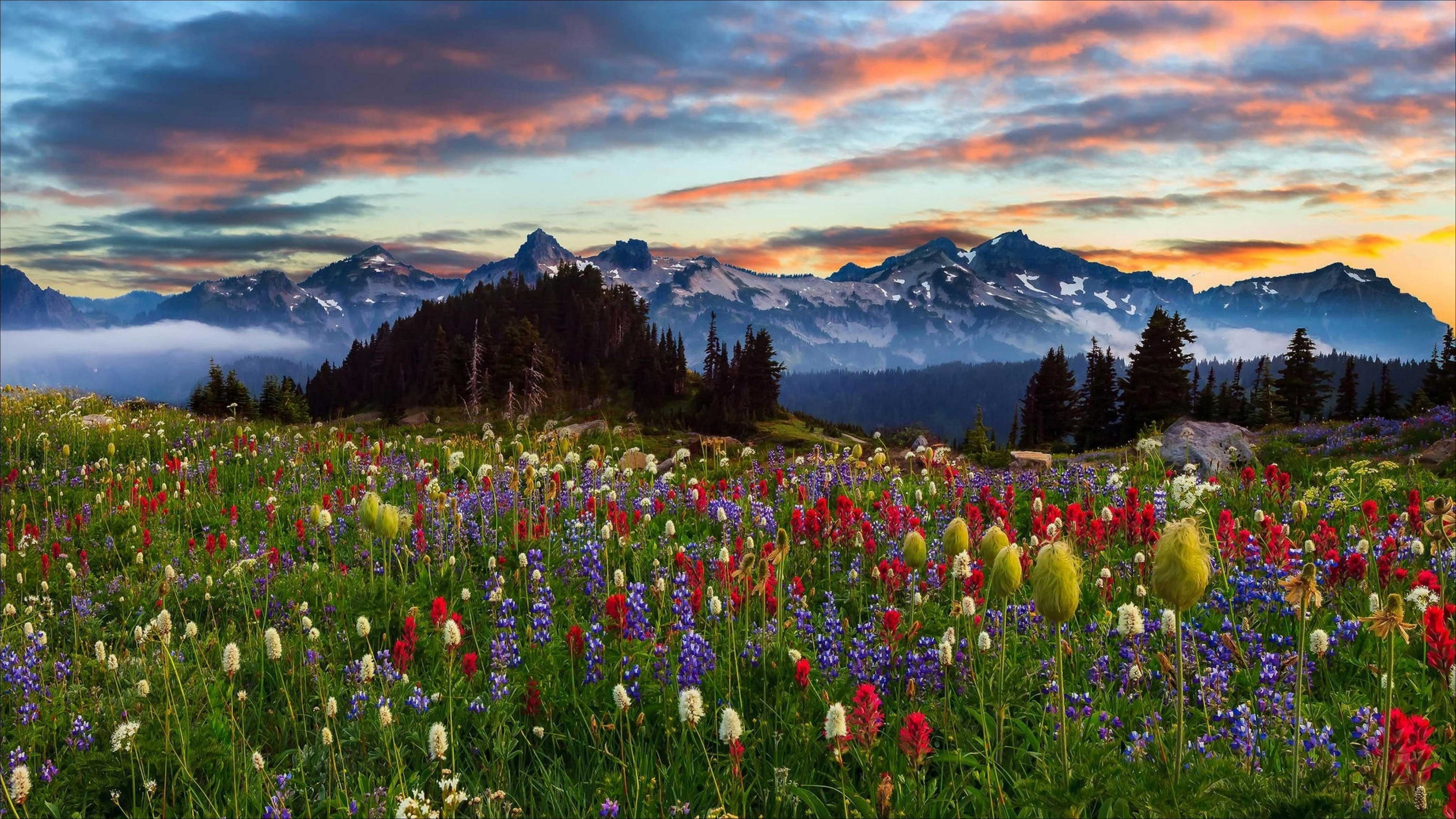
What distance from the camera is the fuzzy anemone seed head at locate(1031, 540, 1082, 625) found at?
2.81m

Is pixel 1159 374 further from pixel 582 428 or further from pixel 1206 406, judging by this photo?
pixel 582 428

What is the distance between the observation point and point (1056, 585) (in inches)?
111

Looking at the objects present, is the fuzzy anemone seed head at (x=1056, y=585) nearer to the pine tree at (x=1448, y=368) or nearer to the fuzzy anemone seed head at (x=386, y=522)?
the fuzzy anemone seed head at (x=386, y=522)

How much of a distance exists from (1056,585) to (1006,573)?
0.46m

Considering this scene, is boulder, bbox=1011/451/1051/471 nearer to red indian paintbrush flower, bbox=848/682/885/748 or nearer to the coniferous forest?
red indian paintbrush flower, bbox=848/682/885/748

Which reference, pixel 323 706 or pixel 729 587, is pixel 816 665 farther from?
pixel 323 706

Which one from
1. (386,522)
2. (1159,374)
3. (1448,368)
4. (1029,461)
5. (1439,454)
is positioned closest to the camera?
(386,522)

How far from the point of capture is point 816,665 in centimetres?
475

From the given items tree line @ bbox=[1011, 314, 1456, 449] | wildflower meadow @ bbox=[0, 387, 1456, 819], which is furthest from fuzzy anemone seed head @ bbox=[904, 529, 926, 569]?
tree line @ bbox=[1011, 314, 1456, 449]

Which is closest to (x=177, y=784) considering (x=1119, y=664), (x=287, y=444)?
(x=1119, y=664)

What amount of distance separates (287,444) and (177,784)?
470 inches

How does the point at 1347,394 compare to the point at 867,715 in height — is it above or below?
below

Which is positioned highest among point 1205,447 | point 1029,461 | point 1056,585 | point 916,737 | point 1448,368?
point 1448,368

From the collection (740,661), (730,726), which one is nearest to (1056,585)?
(730,726)
